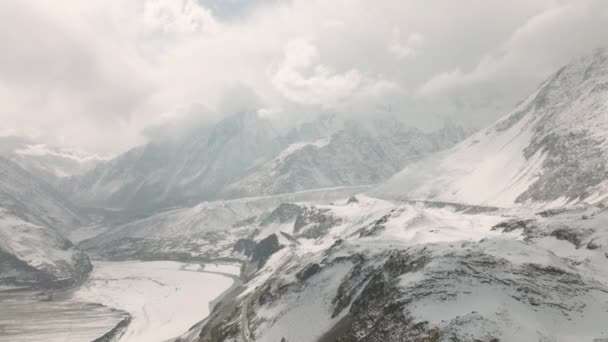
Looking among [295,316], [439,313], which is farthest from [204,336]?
[439,313]

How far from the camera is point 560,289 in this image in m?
78.0

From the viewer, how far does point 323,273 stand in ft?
480

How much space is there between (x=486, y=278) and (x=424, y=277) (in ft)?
34.5

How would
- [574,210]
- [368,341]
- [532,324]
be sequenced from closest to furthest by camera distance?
[532,324] < [368,341] < [574,210]

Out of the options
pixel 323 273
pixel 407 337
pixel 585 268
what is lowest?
pixel 585 268

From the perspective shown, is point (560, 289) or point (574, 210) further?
point (574, 210)

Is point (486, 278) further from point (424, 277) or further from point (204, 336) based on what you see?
point (204, 336)

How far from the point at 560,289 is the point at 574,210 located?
13627cm

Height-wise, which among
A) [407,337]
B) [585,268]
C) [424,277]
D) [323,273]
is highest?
[323,273]

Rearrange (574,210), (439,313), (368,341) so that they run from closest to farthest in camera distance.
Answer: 1. (439,313)
2. (368,341)
3. (574,210)

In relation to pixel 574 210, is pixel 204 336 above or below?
above

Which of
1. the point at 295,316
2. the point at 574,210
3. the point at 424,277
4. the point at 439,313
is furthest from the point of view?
the point at 574,210

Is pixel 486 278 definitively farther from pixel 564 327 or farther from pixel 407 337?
pixel 407 337

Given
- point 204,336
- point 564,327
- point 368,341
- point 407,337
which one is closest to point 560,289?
point 564,327
